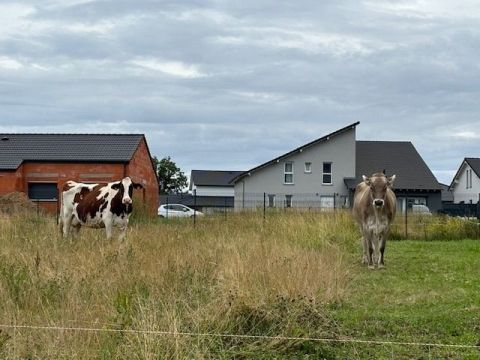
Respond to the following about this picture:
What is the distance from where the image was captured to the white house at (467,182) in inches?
2493

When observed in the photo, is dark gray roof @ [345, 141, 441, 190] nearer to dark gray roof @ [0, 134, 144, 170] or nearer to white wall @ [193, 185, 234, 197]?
dark gray roof @ [0, 134, 144, 170]

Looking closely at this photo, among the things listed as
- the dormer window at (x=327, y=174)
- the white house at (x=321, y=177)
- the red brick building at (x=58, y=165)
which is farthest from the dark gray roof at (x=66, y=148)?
the dormer window at (x=327, y=174)

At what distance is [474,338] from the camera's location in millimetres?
7492

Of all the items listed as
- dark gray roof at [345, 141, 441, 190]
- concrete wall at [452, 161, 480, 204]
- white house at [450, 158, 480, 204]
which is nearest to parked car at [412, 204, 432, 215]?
dark gray roof at [345, 141, 441, 190]

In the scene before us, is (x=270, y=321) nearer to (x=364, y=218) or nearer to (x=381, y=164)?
(x=364, y=218)

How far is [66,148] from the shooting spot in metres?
45.9

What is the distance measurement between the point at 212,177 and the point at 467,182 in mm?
32908

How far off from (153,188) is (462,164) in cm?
3196

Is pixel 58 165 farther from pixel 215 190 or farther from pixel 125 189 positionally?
pixel 215 190

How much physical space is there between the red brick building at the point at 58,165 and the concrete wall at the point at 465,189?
3250 cm

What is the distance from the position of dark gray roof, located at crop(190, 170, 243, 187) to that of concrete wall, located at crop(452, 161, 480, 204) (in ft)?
88.0

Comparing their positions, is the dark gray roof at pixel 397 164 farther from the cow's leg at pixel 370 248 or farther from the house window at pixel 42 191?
the cow's leg at pixel 370 248

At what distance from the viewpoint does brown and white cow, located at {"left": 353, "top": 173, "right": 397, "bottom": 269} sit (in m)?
15.0

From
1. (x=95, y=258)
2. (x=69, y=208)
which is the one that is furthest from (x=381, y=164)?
(x=95, y=258)
